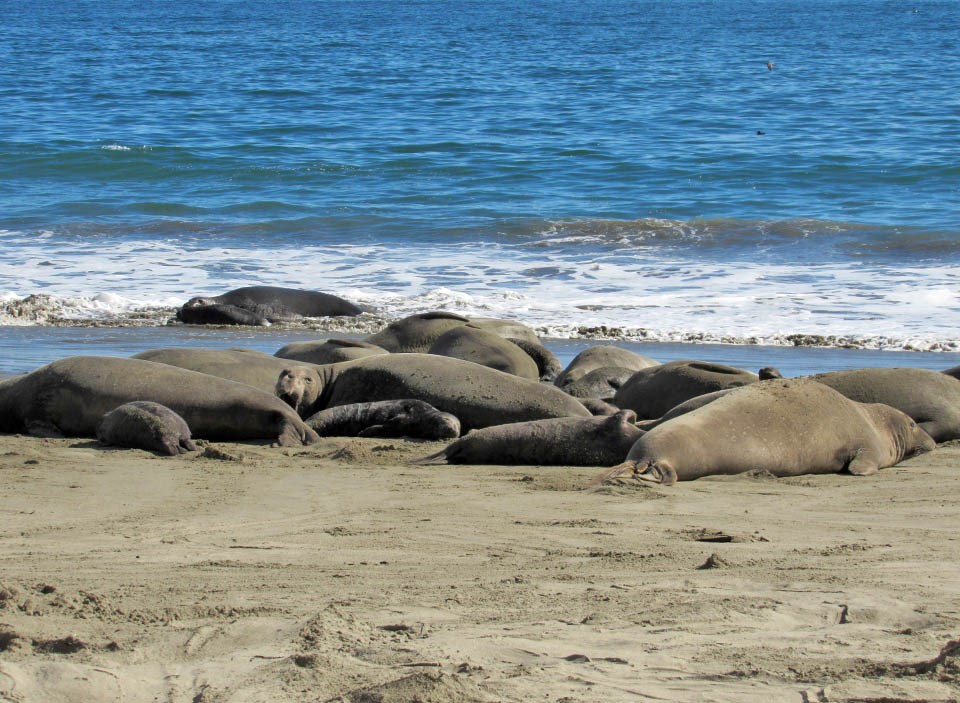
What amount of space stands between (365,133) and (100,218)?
8589 millimetres

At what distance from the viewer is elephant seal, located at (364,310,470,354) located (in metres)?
9.44

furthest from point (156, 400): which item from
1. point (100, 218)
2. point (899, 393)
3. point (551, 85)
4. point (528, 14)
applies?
point (528, 14)

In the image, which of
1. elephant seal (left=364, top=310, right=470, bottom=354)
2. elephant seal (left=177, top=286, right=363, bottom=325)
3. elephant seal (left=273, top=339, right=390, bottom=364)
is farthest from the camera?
elephant seal (left=177, top=286, right=363, bottom=325)

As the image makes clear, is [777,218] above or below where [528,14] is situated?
below

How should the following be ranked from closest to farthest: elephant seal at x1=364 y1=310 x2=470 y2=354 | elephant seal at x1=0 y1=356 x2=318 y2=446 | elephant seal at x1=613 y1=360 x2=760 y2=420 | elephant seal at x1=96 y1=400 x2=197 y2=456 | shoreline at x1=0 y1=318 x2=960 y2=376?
elephant seal at x1=96 y1=400 x2=197 y2=456, elephant seal at x1=0 y1=356 x2=318 y2=446, elephant seal at x1=613 y1=360 x2=760 y2=420, elephant seal at x1=364 y1=310 x2=470 y2=354, shoreline at x1=0 y1=318 x2=960 y2=376

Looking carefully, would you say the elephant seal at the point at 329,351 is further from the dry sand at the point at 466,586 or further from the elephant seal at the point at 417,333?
the dry sand at the point at 466,586

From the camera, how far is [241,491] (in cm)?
536

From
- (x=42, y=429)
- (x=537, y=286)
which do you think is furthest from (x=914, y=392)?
(x=537, y=286)

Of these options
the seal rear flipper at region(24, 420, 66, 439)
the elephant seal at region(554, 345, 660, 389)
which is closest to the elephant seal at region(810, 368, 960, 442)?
the elephant seal at region(554, 345, 660, 389)

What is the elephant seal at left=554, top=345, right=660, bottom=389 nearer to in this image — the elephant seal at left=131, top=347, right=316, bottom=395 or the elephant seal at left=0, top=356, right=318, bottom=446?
the elephant seal at left=131, top=347, right=316, bottom=395

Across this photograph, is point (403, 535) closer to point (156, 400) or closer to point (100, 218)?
point (156, 400)

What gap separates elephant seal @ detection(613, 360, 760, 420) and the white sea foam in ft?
10.6

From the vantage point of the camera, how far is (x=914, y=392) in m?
7.31

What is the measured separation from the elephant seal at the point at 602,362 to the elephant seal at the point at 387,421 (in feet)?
5.48
